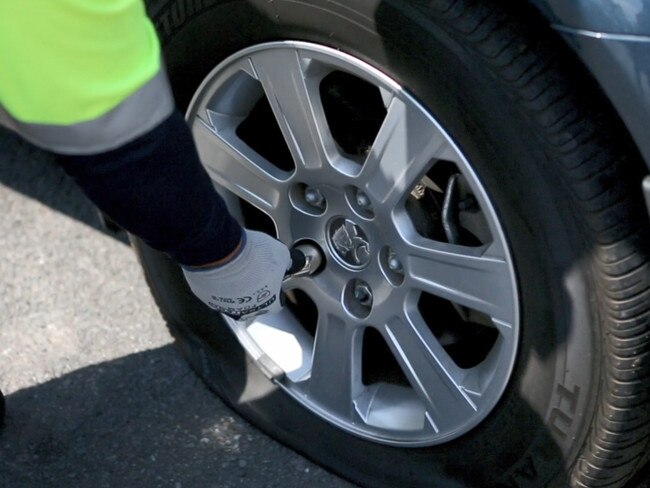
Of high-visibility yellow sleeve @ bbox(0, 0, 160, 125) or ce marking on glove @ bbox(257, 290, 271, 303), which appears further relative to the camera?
ce marking on glove @ bbox(257, 290, 271, 303)

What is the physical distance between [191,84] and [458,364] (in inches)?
29.8

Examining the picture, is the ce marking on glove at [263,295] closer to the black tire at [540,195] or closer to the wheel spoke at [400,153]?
the wheel spoke at [400,153]

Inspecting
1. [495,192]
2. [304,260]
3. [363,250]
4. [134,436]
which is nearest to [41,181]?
[134,436]

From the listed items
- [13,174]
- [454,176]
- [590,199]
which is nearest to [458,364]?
[454,176]

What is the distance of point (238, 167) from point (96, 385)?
2.36ft

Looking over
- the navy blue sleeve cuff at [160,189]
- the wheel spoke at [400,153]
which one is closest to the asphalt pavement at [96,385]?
the wheel spoke at [400,153]

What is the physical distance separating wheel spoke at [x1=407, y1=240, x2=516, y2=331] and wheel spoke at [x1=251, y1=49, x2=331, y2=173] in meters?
0.26

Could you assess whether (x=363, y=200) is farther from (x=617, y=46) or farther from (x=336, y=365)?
(x=617, y=46)

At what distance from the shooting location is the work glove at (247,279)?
172 centimetres

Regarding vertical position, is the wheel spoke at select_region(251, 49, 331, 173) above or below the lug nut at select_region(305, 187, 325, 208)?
above

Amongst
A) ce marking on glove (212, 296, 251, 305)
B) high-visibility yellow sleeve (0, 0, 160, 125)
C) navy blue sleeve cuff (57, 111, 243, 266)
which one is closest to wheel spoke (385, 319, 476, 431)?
ce marking on glove (212, 296, 251, 305)

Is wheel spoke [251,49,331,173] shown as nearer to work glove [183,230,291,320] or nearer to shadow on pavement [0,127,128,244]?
work glove [183,230,291,320]

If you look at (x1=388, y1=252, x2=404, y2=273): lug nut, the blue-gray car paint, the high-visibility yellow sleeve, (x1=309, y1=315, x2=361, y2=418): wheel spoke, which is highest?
the blue-gray car paint

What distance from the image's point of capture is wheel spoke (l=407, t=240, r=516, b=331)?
69.6 inches
